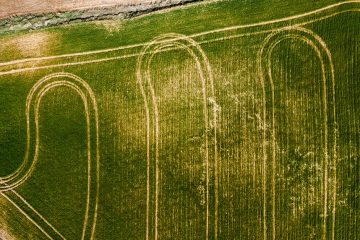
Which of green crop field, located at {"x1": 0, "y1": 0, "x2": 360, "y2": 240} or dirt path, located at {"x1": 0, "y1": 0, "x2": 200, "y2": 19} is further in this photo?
dirt path, located at {"x1": 0, "y1": 0, "x2": 200, "y2": 19}

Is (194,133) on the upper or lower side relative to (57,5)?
lower

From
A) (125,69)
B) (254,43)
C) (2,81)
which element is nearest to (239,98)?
(254,43)

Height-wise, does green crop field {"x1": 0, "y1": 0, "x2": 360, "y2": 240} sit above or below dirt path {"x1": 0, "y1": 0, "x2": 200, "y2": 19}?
below

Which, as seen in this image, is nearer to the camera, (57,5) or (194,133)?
(194,133)

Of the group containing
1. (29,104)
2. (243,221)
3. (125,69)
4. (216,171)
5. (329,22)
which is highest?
(329,22)

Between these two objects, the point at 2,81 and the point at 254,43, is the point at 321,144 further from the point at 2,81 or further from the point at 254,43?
the point at 2,81

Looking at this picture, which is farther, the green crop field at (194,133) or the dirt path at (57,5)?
the dirt path at (57,5)

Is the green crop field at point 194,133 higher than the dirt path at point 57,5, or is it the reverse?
the dirt path at point 57,5

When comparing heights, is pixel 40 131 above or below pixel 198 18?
below
